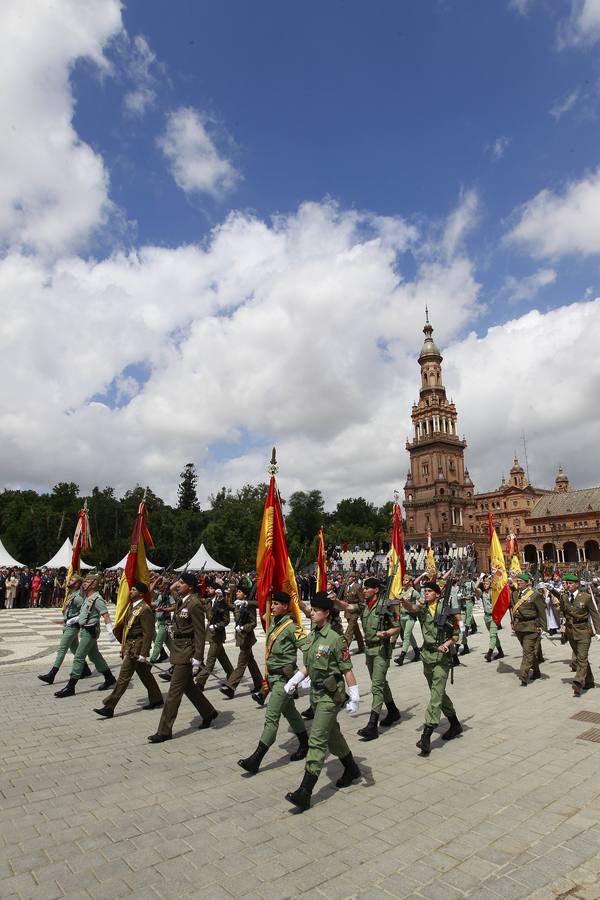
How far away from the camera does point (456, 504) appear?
311 feet

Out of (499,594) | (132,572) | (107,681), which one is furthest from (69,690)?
(499,594)

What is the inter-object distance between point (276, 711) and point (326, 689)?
0.90m

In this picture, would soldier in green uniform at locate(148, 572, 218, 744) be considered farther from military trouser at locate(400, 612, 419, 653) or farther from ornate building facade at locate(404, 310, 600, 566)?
ornate building facade at locate(404, 310, 600, 566)

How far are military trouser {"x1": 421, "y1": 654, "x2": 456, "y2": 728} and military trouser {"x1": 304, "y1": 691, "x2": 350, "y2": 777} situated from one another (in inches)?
61.0

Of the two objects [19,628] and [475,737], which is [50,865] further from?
[19,628]

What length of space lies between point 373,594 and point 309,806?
3411 millimetres

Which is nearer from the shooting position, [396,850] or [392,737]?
[396,850]

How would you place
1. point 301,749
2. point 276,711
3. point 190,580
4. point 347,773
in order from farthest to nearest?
point 190,580
point 301,749
point 276,711
point 347,773

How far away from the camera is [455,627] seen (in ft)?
24.7

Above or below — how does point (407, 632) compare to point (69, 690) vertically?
above

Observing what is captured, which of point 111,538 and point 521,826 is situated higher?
point 111,538

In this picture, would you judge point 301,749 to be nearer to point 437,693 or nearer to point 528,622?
point 437,693

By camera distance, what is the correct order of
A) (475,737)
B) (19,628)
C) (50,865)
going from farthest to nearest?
(19,628) < (475,737) < (50,865)

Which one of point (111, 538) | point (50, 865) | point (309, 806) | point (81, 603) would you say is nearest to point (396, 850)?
point (309, 806)
